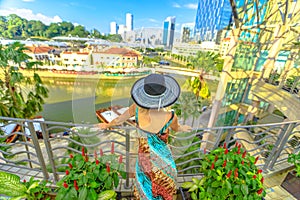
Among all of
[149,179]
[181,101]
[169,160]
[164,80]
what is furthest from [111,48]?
[149,179]

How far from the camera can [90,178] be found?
130 centimetres

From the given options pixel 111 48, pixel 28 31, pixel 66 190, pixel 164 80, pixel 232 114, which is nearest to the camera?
pixel 164 80

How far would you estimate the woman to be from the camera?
906 mm

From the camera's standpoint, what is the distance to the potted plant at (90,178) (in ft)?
4.07

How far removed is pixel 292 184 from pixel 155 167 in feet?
6.93

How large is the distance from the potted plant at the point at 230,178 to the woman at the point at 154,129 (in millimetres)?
449

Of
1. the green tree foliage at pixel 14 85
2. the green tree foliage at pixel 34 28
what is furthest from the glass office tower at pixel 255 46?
the green tree foliage at pixel 34 28

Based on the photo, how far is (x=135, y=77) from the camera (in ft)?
3.61

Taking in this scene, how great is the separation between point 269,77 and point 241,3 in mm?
4001

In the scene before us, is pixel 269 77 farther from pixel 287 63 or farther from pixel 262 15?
pixel 262 15

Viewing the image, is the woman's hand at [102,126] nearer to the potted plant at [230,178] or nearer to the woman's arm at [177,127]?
the woman's arm at [177,127]

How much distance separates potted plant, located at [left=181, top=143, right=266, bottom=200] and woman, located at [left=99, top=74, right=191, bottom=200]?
449 mm

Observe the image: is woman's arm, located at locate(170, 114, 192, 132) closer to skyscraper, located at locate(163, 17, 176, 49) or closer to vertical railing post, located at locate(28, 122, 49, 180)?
skyscraper, located at locate(163, 17, 176, 49)

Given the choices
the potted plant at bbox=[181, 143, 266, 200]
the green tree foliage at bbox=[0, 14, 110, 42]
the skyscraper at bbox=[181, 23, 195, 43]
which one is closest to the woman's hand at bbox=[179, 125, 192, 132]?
the potted plant at bbox=[181, 143, 266, 200]
